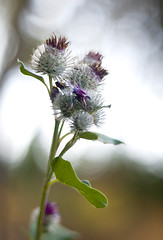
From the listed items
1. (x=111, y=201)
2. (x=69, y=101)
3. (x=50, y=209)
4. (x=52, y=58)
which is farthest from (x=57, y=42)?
(x=111, y=201)

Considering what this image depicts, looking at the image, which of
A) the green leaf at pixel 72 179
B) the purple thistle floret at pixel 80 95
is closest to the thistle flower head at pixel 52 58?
the purple thistle floret at pixel 80 95

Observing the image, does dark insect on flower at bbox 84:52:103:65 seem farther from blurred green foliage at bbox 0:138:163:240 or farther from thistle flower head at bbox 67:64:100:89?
blurred green foliage at bbox 0:138:163:240

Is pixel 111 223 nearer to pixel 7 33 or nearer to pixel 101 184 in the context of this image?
pixel 101 184

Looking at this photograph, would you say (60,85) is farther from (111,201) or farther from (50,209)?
(111,201)

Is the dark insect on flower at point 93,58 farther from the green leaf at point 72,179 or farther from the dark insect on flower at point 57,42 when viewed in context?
the green leaf at point 72,179

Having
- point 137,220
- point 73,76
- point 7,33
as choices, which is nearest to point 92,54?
point 73,76

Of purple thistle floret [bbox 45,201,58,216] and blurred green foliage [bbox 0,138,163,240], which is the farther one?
blurred green foliage [bbox 0,138,163,240]

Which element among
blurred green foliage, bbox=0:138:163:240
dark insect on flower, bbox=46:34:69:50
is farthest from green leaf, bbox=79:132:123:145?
blurred green foliage, bbox=0:138:163:240
